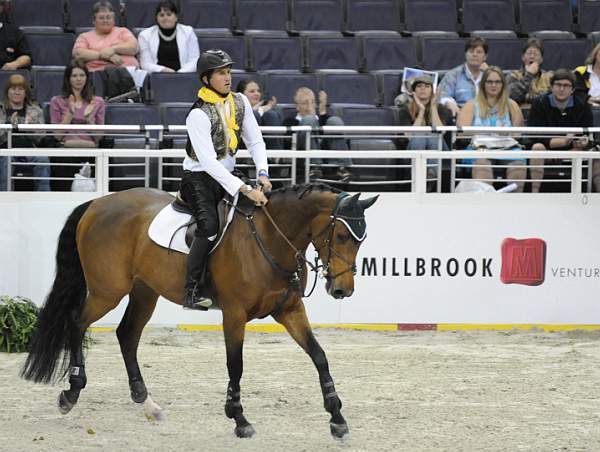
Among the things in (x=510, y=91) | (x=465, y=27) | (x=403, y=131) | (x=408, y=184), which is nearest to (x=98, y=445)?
(x=403, y=131)

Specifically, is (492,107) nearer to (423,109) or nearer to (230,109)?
(423,109)

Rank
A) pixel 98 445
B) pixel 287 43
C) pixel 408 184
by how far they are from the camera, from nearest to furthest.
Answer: pixel 98 445, pixel 408 184, pixel 287 43

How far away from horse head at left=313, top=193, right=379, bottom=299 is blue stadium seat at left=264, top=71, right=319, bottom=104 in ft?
20.2

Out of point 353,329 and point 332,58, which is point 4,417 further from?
point 332,58

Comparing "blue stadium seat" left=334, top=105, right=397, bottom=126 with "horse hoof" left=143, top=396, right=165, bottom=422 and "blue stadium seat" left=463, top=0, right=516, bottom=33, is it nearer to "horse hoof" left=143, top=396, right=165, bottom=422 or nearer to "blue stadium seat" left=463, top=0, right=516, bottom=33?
"blue stadium seat" left=463, top=0, right=516, bottom=33

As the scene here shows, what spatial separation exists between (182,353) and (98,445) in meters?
3.18

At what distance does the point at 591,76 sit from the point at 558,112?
1456mm

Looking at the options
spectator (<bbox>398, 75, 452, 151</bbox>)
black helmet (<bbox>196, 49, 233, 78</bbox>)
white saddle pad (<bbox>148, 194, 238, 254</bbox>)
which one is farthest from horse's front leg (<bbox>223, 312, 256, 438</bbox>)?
spectator (<bbox>398, 75, 452, 151</bbox>)

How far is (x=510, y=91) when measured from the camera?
13.0 m

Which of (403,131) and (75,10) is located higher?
(75,10)

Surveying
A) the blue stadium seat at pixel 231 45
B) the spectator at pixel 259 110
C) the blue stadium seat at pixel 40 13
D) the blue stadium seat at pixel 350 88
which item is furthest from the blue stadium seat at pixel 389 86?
the blue stadium seat at pixel 40 13

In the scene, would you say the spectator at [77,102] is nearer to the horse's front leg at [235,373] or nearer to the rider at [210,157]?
the rider at [210,157]

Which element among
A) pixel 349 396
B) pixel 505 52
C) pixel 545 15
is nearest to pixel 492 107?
pixel 505 52

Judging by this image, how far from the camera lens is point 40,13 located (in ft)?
46.6
